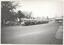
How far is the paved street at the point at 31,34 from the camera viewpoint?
207 centimetres

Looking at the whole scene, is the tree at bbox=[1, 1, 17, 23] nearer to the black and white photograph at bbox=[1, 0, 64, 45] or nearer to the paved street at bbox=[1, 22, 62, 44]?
the black and white photograph at bbox=[1, 0, 64, 45]

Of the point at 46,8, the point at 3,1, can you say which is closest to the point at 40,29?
the point at 46,8

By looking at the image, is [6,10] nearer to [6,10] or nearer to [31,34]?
[6,10]

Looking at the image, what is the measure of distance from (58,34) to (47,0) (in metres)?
0.74

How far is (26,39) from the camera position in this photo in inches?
83.4

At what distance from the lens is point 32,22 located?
6.91 ft

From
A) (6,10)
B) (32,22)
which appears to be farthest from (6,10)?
(32,22)

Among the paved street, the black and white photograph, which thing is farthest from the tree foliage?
the paved street

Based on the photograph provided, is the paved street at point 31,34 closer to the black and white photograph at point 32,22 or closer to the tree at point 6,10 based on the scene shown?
the black and white photograph at point 32,22

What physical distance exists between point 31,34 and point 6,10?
2.42ft

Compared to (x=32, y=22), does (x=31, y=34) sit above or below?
below

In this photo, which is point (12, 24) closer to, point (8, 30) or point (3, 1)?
point (8, 30)

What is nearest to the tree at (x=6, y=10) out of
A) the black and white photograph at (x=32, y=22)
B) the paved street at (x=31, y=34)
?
the black and white photograph at (x=32, y=22)

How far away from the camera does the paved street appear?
2074mm
